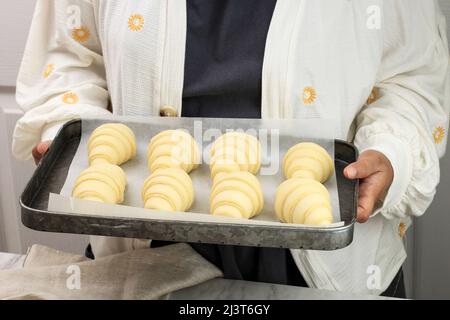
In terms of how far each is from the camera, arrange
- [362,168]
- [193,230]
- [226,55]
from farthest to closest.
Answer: [226,55] → [362,168] → [193,230]

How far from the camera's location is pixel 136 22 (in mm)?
868

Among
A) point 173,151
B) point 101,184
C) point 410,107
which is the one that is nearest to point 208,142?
point 173,151

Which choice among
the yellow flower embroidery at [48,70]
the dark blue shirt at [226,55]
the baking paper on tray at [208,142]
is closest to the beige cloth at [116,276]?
the baking paper on tray at [208,142]

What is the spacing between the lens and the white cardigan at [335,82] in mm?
835

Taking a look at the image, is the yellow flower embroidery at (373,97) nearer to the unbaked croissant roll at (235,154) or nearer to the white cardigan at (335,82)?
the white cardigan at (335,82)

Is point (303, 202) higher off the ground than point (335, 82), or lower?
lower

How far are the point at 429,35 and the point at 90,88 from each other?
19.6 inches

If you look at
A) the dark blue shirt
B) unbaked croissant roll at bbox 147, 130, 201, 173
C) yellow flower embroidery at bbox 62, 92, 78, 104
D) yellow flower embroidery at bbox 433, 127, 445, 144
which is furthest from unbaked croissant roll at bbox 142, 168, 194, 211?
yellow flower embroidery at bbox 433, 127, 445, 144

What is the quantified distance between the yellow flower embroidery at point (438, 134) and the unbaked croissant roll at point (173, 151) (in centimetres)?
35

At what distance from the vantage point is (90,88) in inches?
37.6

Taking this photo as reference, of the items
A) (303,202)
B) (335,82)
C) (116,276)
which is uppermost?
(335,82)

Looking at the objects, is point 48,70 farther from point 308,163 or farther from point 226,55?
point 308,163

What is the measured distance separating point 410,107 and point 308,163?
22 centimetres

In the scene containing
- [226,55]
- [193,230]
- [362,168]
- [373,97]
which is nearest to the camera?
[193,230]
